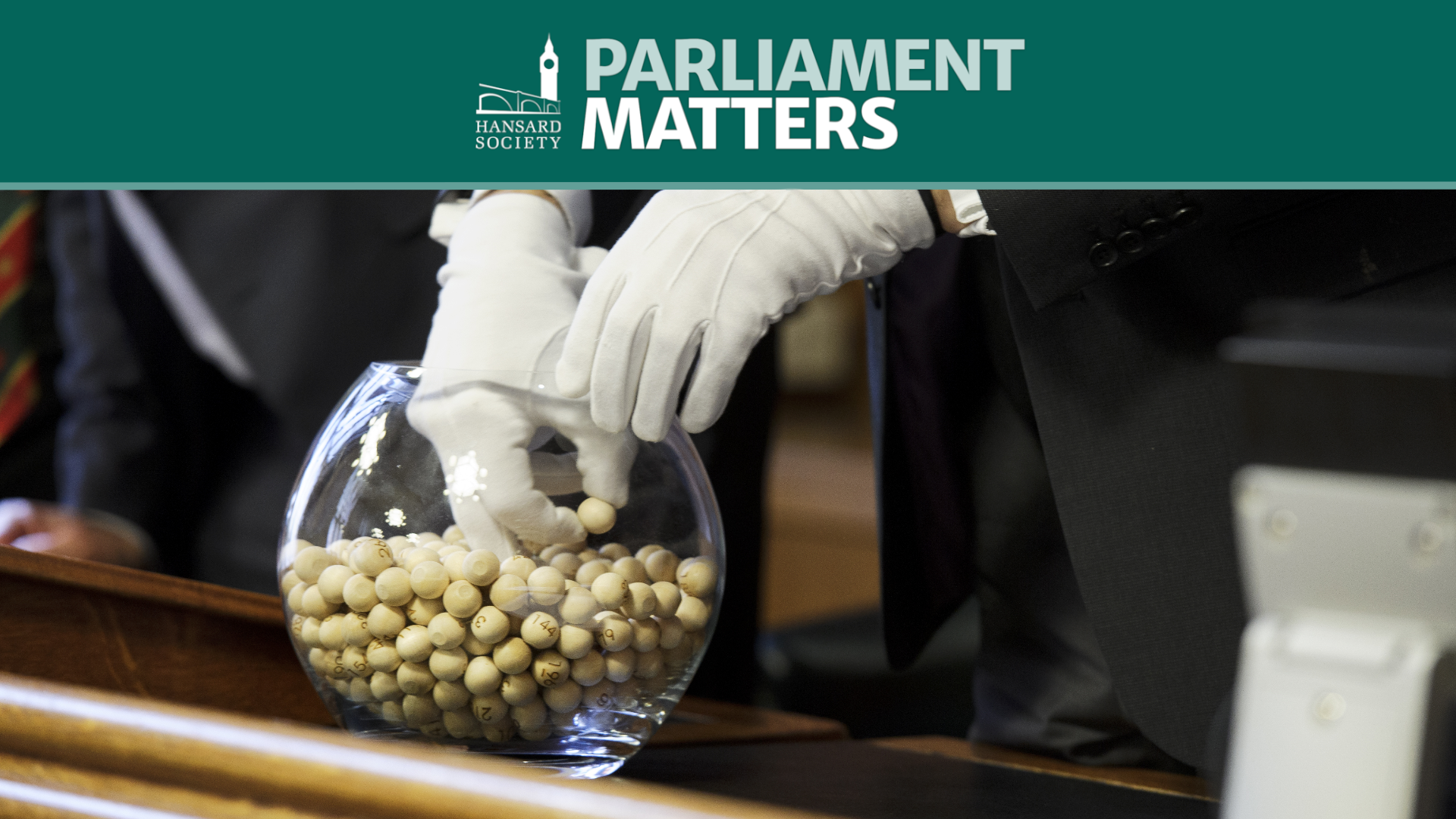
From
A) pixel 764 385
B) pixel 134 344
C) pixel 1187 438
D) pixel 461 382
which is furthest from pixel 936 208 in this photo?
pixel 134 344

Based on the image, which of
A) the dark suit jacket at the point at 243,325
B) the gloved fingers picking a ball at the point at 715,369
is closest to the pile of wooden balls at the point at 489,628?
the gloved fingers picking a ball at the point at 715,369

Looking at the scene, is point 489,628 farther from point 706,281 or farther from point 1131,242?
point 1131,242

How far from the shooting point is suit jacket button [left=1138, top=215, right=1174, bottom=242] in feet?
2.13

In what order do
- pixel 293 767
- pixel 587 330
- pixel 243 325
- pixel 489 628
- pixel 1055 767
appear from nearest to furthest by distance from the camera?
pixel 293 767, pixel 489 628, pixel 587 330, pixel 1055 767, pixel 243 325

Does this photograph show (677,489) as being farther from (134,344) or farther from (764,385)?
(134,344)

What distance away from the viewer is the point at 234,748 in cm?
40

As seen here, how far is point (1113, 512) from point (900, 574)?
0.26 m

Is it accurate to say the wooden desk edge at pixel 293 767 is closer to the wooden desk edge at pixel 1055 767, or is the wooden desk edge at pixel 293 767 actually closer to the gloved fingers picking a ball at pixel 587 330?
the gloved fingers picking a ball at pixel 587 330

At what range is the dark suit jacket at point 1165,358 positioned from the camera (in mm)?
660

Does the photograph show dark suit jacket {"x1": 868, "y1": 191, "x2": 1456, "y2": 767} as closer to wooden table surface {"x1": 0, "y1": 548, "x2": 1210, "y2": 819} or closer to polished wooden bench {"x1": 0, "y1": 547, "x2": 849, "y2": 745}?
wooden table surface {"x1": 0, "y1": 548, "x2": 1210, "y2": 819}
